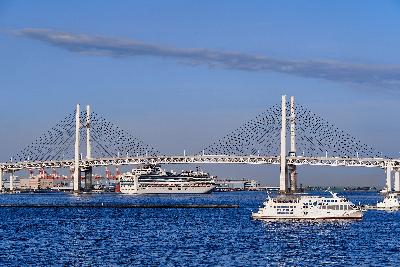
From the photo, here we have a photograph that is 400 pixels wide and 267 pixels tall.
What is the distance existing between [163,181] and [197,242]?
124765 millimetres

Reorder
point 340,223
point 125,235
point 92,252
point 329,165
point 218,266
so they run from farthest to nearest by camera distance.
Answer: point 329,165, point 340,223, point 125,235, point 92,252, point 218,266

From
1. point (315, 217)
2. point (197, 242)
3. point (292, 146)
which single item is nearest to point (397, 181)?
point (292, 146)

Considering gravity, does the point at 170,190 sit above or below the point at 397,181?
below

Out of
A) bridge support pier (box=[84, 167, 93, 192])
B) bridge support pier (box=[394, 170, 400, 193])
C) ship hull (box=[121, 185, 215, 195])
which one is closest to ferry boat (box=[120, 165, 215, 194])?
ship hull (box=[121, 185, 215, 195])

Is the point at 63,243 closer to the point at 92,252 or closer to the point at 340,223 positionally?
the point at 92,252

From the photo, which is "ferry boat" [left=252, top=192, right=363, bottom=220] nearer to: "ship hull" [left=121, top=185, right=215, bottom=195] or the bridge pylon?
the bridge pylon

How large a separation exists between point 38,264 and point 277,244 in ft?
44.9

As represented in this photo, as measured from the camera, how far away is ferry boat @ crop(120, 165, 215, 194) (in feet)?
564

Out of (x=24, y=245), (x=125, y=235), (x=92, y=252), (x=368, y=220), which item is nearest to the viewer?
(x=92, y=252)

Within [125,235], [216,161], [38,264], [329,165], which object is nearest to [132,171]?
[216,161]

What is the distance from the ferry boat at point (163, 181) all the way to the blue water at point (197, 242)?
334 feet

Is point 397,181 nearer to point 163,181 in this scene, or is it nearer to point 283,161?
point 283,161

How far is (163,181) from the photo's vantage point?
172 metres

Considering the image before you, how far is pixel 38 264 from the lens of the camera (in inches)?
1480
